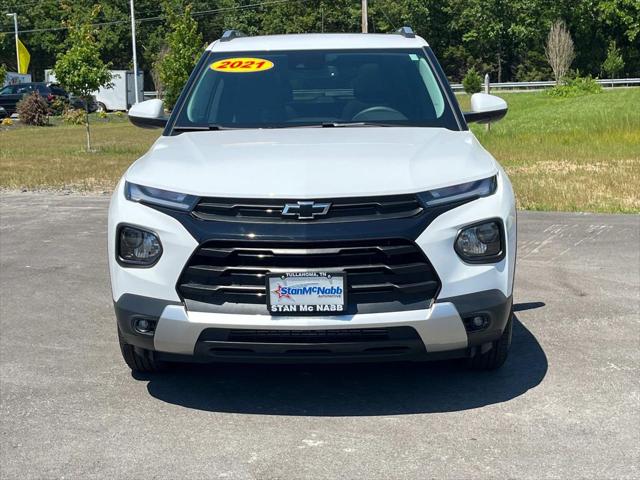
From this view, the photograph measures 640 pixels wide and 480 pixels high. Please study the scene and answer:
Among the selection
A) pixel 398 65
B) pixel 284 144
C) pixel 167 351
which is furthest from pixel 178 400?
pixel 398 65

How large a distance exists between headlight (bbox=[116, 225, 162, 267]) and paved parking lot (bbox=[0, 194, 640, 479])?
2.46 feet

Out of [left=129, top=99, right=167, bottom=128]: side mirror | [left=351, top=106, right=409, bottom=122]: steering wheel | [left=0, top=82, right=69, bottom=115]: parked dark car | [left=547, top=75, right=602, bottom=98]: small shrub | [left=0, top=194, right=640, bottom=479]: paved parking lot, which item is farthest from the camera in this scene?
[left=547, top=75, right=602, bottom=98]: small shrub

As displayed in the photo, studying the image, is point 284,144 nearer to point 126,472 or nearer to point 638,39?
point 126,472

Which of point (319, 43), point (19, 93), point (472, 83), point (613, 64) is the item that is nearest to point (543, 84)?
point (472, 83)

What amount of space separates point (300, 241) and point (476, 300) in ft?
2.84

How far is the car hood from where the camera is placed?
14.9 feet

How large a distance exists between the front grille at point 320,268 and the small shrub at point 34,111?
38513 millimetres

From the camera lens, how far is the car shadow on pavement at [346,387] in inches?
193

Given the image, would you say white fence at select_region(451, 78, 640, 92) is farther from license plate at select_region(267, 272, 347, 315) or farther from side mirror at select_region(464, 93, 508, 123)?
license plate at select_region(267, 272, 347, 315)

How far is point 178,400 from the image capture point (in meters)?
5.05

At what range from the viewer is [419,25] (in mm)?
90125

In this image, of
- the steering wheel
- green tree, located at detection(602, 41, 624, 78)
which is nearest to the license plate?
the steering wheel

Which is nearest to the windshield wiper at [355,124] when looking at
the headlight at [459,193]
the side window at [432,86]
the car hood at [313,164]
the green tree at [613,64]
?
the car hood at [313,164]

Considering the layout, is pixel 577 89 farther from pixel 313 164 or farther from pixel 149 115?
pixel 313 164
